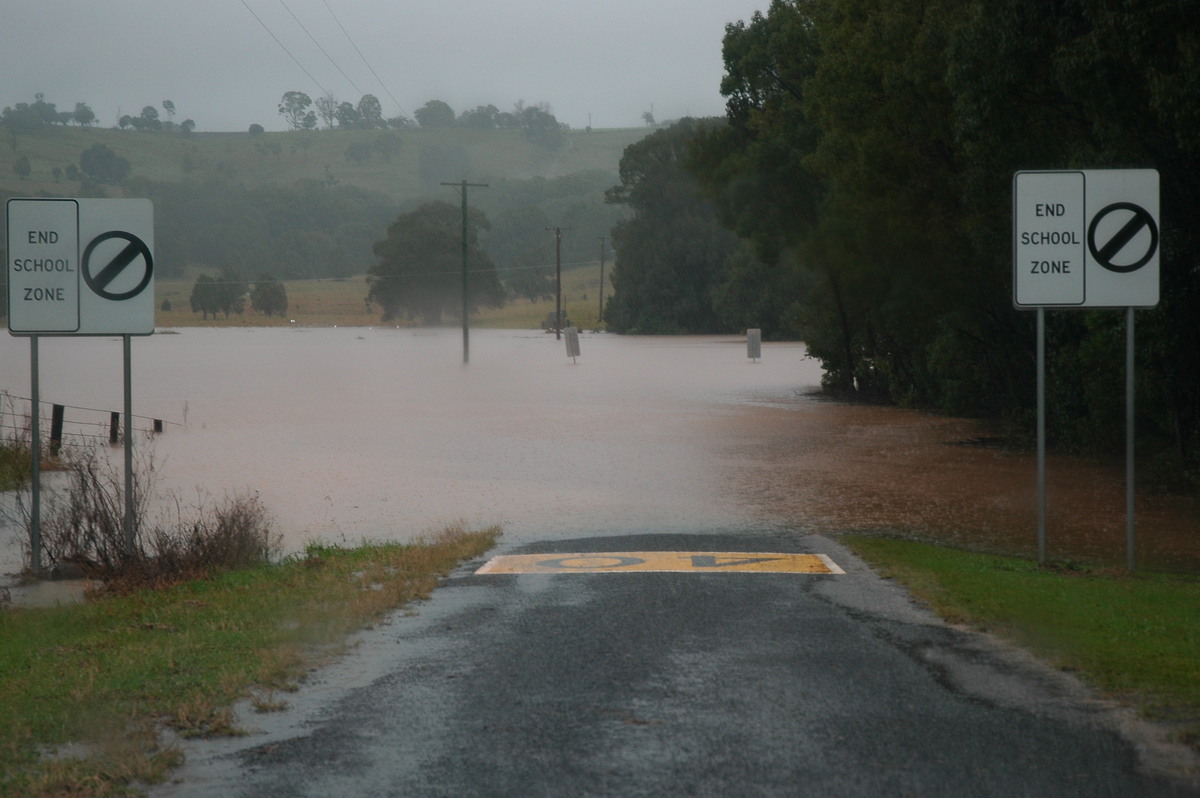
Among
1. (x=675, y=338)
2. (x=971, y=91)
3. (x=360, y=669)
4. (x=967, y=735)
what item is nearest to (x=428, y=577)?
(x=360, y=669)

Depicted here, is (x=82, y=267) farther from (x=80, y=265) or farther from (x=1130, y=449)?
(x=1130, y=449)

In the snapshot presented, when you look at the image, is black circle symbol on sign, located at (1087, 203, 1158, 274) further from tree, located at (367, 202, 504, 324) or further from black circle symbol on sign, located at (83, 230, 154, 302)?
tree, located at (367, 202, 504, 324)

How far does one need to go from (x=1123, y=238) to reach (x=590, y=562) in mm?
5009

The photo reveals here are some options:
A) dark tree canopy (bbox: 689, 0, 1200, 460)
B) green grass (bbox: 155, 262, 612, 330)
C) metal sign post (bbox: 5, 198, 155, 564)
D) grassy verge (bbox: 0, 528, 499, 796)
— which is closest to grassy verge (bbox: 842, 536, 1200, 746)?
grassy verge (bbox: 0, 528, 499, 796)

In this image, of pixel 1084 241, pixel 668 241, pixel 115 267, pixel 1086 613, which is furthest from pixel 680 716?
pixel 668 241

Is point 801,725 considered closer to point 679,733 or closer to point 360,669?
point 679,733

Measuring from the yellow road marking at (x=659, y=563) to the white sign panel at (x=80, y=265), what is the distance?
3.59 meters

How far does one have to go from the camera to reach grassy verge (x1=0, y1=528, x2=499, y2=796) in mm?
5234

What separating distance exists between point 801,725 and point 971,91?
45.3 feet

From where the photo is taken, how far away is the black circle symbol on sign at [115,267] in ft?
34.9

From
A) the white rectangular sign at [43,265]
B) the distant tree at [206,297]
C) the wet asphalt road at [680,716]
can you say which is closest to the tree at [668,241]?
the distant tree at [206,297]

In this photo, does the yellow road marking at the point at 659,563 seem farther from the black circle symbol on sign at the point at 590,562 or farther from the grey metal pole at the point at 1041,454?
the grey metal pole at the point at 1041,454

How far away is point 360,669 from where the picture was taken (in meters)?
6.83

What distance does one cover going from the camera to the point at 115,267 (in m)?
10.7
